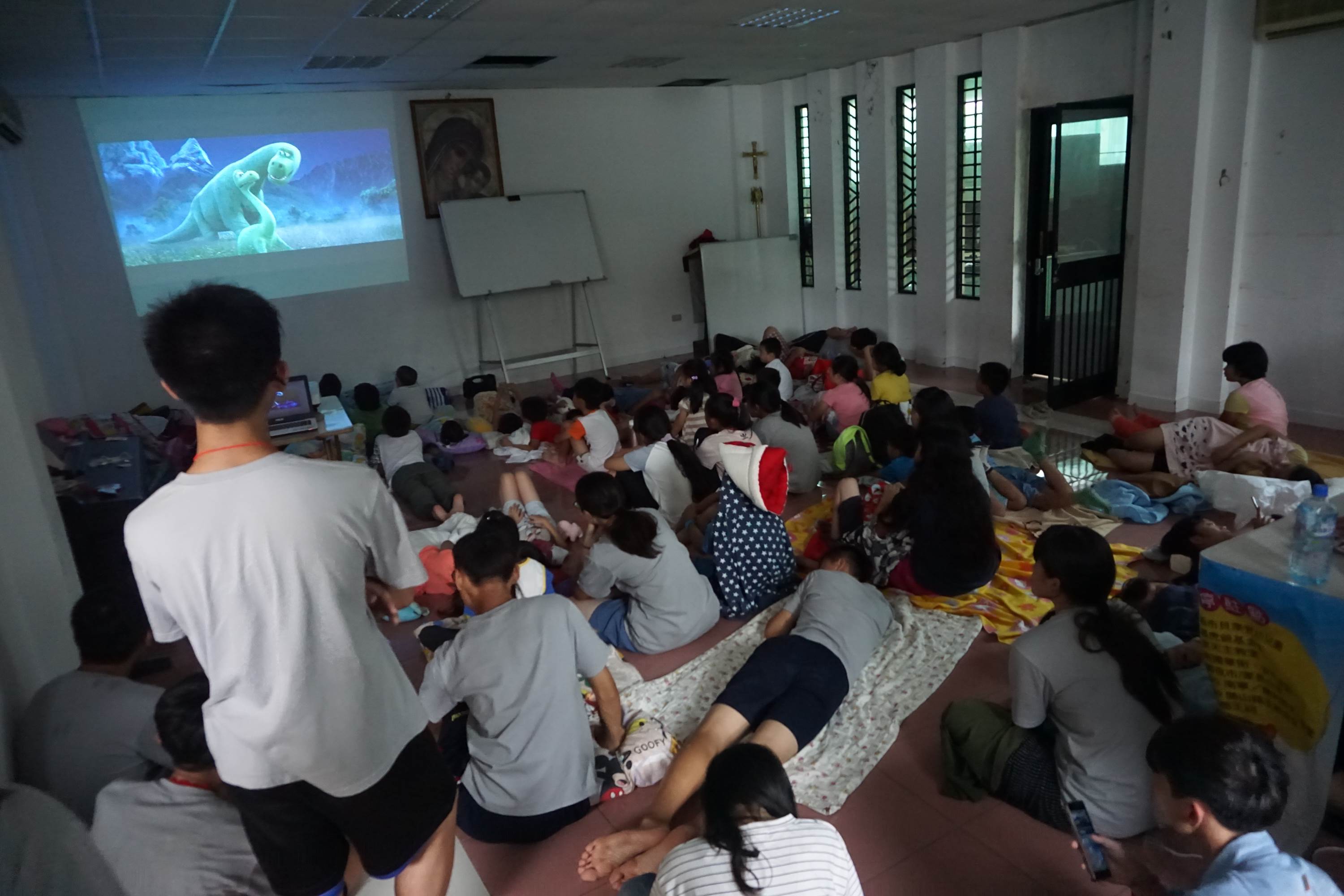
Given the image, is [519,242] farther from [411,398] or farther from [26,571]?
[26,571]

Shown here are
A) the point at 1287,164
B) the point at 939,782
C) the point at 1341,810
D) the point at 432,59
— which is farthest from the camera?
the point at 432,59

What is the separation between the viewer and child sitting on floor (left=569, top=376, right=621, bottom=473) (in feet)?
15.6

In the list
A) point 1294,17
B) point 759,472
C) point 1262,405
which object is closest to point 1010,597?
point 759,472

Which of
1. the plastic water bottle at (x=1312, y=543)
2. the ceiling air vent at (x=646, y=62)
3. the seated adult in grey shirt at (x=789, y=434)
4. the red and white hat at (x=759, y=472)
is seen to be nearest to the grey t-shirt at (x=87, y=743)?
the red and white hat at (x=759, y=472)

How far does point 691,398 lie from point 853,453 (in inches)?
42.9

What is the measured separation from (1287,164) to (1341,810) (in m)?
4.12

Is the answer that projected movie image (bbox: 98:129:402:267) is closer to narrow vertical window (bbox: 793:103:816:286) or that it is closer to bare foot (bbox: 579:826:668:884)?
narrow vertical window (bbox: 793:103:816:286)

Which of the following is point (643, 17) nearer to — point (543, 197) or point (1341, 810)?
point (543, 197)

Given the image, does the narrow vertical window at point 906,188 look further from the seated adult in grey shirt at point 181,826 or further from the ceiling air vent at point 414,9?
the seated adult in grey shirt at point 181,826

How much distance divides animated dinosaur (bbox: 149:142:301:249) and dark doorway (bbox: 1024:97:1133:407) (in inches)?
223

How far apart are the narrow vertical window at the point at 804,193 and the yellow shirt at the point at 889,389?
340cm

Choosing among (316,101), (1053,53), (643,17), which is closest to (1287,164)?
(1053,53)

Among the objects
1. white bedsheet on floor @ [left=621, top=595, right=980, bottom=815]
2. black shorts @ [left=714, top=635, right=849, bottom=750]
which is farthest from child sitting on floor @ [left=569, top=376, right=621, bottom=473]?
black shorts @ [left=714, top=635, right=849, bottom=750]

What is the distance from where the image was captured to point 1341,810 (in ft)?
6.15
